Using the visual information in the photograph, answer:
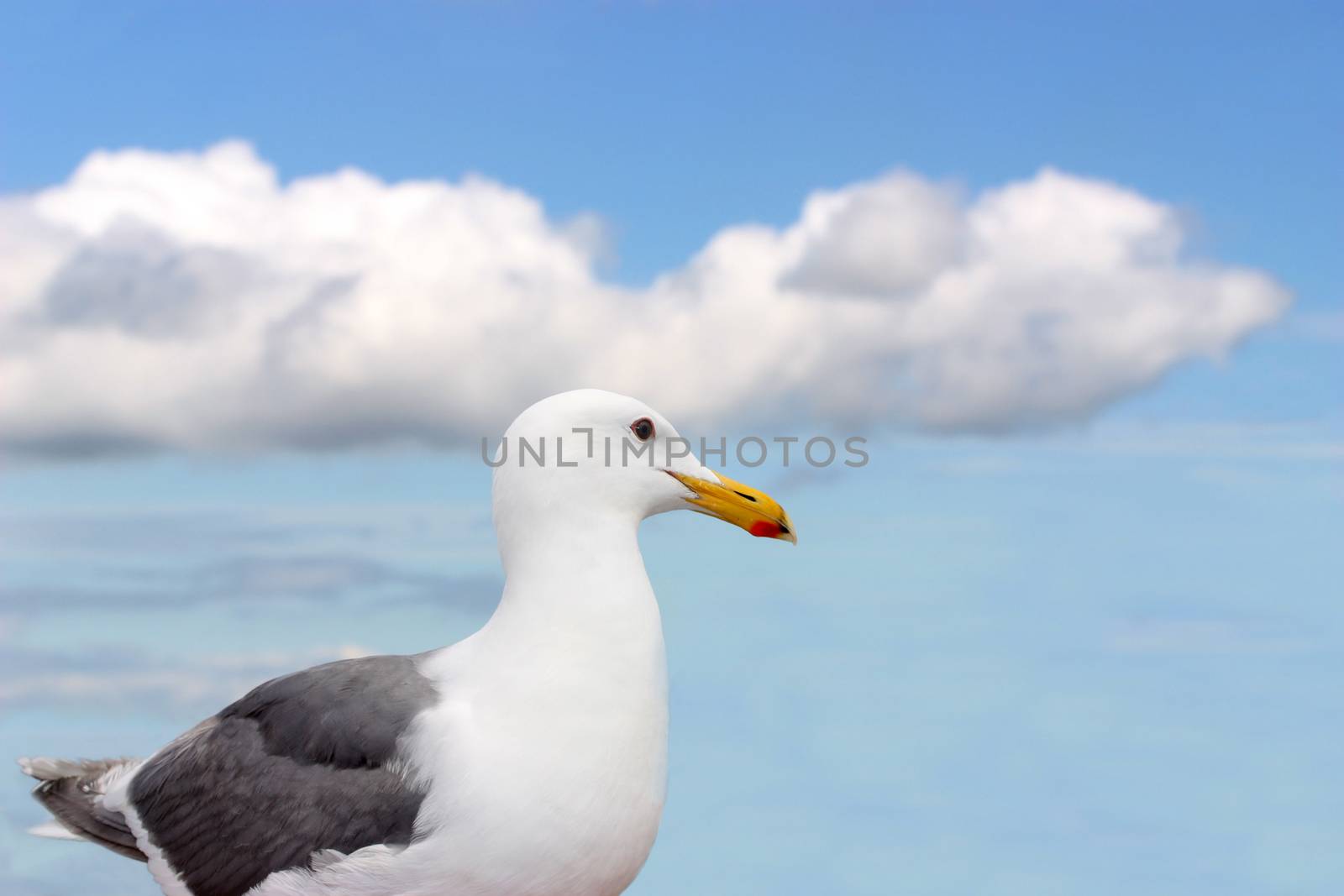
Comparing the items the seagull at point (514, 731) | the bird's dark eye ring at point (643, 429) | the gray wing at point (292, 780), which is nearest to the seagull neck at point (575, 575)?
Answer: the seagull at point (514, 731)

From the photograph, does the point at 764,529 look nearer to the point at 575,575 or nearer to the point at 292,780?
the point at 575,575

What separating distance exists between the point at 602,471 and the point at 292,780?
2.15 meters

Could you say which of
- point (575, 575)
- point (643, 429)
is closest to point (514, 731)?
point (575, 575)

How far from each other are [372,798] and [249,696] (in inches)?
51.6

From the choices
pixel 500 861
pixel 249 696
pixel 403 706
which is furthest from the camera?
pixel 249 696

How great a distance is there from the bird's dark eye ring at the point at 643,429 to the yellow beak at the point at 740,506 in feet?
0.70

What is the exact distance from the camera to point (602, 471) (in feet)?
21.0

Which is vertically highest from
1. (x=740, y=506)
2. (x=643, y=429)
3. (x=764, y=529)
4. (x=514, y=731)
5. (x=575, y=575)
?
(x=643, y=429)

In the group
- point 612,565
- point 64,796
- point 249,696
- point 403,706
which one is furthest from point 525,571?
point 64,796

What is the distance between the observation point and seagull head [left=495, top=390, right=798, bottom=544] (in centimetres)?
636

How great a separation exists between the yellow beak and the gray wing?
5.37 ft

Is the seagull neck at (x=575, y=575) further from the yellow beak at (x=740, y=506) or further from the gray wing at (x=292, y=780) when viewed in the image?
the gray wing at (x=292, y=780)

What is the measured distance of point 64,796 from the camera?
783cm

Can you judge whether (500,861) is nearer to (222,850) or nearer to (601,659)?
(601,659)
